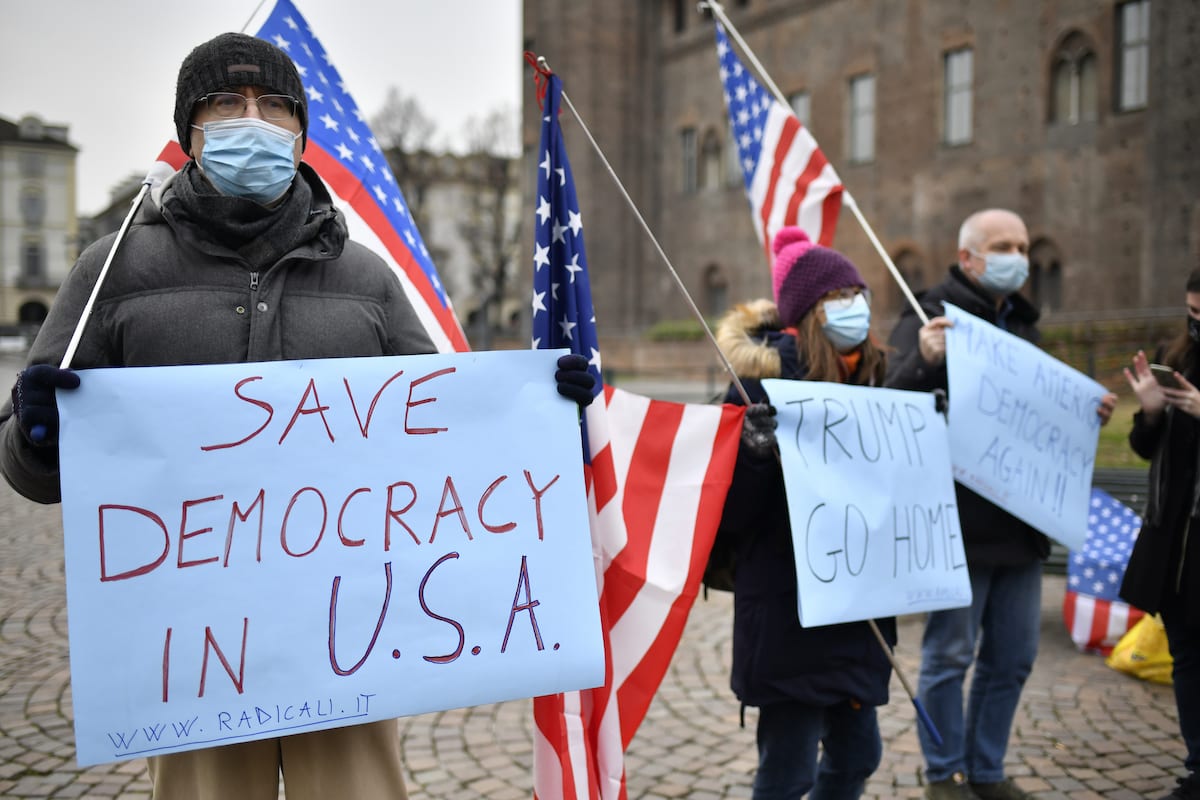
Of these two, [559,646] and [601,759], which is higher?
[559,646]

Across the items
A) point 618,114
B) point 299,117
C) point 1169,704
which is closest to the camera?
point 299,117

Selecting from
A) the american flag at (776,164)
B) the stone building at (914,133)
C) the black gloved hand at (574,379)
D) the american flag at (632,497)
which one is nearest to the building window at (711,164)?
the stone building at (914,133)

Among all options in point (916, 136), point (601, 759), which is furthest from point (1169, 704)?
point (916, 136)

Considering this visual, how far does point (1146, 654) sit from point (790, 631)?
11.3 ft

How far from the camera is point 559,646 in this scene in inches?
81.2

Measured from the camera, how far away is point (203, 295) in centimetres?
198

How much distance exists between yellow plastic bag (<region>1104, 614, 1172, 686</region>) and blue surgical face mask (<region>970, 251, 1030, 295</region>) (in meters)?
2.37

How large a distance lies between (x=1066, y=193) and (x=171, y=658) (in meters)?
25.5

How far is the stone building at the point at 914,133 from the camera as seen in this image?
2189cm

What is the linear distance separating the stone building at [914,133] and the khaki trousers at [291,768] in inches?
882

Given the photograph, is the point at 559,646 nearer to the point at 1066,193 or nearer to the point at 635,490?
the point at 635,490

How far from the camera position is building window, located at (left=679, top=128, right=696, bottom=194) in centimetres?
3475

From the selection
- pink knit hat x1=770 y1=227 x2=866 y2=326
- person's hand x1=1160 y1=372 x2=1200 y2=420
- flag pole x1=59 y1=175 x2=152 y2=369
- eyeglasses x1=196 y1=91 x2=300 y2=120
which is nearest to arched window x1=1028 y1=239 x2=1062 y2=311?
person's hand x1=1160 y1=372 x2=1200 y2=420

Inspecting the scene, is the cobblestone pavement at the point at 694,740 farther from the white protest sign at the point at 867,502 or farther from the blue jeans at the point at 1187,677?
the white protest sign at the point at 867,502
